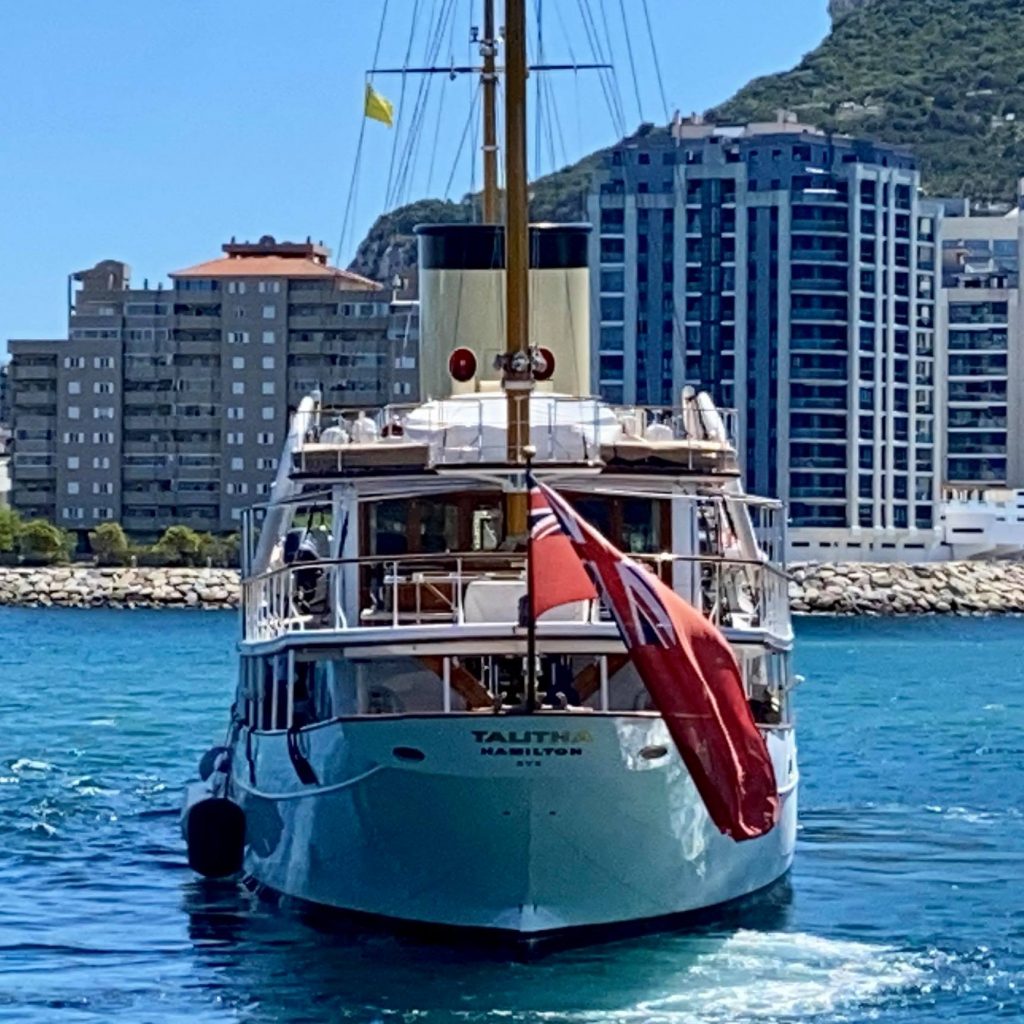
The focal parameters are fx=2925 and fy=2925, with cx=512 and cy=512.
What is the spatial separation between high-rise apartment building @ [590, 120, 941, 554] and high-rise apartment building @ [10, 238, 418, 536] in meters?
13.4

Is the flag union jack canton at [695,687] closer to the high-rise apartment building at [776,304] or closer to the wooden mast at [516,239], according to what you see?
the wooden mast at [516,239]

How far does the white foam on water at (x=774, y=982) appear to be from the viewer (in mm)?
24453

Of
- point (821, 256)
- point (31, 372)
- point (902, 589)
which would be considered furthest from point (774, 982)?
point (31, 372)

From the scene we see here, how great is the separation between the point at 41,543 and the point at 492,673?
129m

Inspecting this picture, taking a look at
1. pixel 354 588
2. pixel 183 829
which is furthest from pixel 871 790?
pixel 354 588

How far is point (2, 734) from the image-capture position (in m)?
54.3

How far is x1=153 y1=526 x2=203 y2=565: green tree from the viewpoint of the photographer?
502 feet

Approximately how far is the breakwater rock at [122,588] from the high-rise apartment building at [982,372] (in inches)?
1968

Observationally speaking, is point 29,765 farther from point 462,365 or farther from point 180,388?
point 180,388

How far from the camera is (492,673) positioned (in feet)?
89.0

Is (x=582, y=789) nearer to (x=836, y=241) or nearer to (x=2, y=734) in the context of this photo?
(x=2, y=734)

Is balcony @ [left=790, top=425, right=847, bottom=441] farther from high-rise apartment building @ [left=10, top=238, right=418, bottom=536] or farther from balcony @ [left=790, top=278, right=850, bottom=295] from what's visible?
high-rise apartment building @ [left=10, top=238, right=418, bottom=536]

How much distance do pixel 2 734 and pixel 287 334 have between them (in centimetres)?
10516

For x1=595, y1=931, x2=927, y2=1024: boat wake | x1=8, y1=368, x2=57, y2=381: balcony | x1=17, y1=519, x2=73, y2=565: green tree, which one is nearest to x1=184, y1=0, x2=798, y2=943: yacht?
x1=595, y1=931, x2=927, y2=1024: boat wake
